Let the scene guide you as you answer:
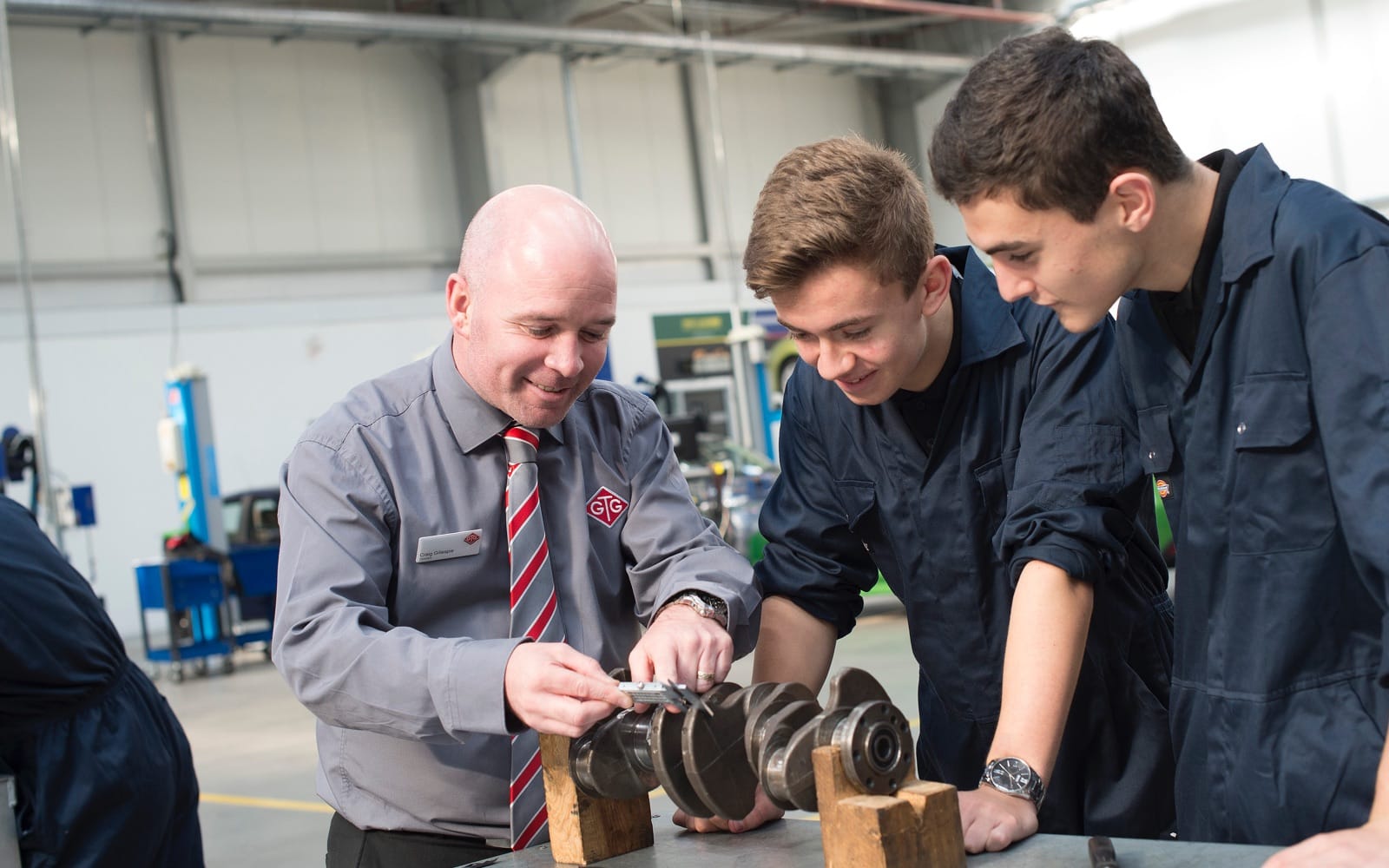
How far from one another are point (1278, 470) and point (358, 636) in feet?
3.10

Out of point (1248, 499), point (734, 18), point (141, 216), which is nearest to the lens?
point (1248, 499)

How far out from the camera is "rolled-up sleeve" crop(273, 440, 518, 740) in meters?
1.36

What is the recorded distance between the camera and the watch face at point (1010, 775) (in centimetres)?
135

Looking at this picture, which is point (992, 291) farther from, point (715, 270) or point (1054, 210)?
point (715, 270)

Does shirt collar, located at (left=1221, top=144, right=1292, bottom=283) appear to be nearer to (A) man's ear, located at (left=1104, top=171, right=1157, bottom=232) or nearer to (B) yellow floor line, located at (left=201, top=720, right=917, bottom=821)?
(A) man's ear, located at (left=1104, top=171, right=1157, bottom=232)

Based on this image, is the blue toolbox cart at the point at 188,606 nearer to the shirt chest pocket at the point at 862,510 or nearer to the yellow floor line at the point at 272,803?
the yellow floor line at the point at 272,803

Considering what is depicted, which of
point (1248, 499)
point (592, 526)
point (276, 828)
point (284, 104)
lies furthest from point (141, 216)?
point (1248, 499)

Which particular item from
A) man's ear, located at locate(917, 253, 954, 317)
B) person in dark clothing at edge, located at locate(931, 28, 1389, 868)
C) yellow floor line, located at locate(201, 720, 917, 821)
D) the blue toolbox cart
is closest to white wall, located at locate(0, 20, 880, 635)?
the blue toolbox cart

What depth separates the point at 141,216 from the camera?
445 inches

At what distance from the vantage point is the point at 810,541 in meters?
1.79

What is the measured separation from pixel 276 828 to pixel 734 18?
11694mm

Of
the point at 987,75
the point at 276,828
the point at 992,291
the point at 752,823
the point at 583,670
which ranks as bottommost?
the point at 276,828

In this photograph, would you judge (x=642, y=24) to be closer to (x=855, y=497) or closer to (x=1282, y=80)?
(x=1282, y=80)

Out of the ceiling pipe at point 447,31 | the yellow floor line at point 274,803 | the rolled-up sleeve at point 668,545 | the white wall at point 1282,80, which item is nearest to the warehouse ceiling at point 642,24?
the ceiling pipe at point 447,31
